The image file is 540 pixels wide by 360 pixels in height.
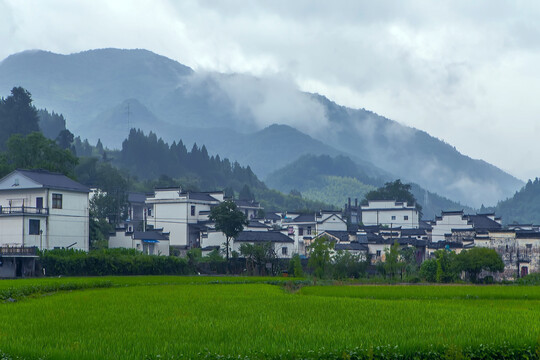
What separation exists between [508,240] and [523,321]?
3744 centimetres

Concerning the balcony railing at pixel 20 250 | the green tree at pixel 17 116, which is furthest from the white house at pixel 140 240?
the green tree at pixel 17 116

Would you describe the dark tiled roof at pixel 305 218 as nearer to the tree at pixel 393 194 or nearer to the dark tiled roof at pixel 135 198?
the dark tiled roof at pixel 135 198

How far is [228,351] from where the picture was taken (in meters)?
14.7

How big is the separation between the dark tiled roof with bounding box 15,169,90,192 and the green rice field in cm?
2814

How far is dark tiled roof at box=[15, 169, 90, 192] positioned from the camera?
181 ft

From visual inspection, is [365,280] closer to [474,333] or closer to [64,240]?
[64,240]

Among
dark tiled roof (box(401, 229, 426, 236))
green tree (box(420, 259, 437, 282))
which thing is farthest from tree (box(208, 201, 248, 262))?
dark tiled roof (box(401, 229, 426, 236))

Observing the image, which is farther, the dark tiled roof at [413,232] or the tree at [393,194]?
the tree at [393,194]

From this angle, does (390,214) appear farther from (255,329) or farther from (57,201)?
(255,329)

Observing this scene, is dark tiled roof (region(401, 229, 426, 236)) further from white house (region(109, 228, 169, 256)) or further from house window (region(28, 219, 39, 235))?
house window (region(28, 219, 39, 235))

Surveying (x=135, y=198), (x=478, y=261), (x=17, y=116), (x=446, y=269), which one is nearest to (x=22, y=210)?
(x=446, y=269)

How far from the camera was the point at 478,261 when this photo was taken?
4947 centimetres

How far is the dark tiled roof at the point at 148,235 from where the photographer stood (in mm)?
64938

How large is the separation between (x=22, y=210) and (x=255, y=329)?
128ft
